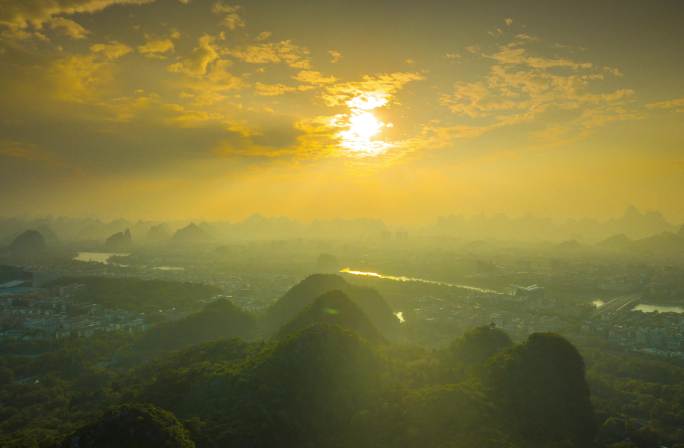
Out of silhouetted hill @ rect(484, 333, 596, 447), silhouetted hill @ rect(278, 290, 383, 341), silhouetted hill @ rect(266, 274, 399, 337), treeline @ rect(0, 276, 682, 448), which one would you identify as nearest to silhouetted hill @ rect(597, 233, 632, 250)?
treeline @ rect(0, 276, 682, 448)

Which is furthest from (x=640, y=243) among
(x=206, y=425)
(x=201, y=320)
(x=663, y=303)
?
(x=206, y=425)

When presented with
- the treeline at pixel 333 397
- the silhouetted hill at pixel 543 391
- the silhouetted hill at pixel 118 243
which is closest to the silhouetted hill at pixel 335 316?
the treeline at pixel 333 397

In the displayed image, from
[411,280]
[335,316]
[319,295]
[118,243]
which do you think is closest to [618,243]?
[411,280]

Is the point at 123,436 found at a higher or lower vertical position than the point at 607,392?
higher

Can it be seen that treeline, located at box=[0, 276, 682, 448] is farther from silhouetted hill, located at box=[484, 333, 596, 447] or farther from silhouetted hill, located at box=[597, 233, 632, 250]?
silhouetted hill, located at box=[597, 233, 632, 250]

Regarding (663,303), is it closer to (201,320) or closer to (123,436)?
(201,320)

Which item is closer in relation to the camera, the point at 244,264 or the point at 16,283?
the point at 16,283

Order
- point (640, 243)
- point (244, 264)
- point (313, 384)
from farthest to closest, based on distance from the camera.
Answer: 1. point (640, 243)
2. point (244, 264)
3. point (313, 384)

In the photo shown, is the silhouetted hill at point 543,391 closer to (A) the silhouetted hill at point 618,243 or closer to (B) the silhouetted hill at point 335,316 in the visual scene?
(B) the silhouetted hill at point 335,316
